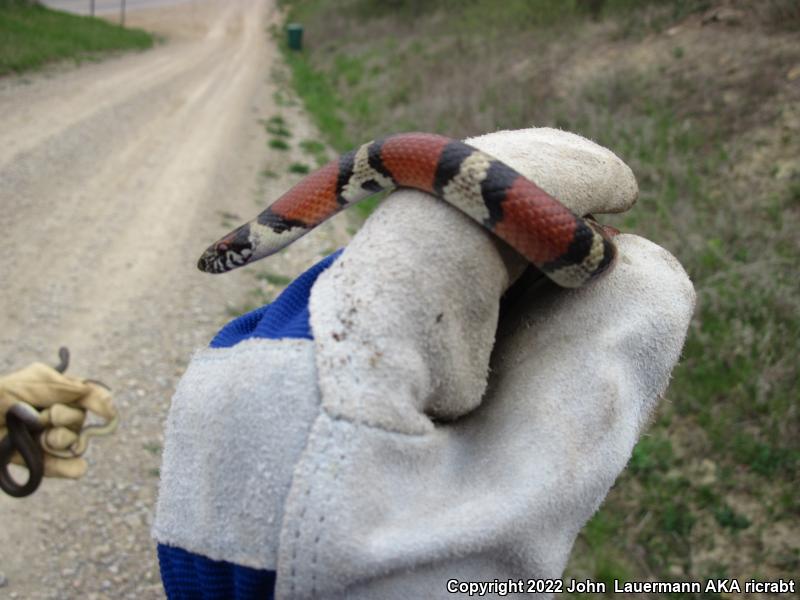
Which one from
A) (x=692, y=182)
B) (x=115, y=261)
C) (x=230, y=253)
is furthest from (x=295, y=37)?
(x=230, y=253)

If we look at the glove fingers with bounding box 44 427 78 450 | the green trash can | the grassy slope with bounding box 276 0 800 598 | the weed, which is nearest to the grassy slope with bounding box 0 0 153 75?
the green trash can

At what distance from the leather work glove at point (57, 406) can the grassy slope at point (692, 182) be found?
2718 mm

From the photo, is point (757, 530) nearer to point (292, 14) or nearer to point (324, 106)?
point (324, 106)

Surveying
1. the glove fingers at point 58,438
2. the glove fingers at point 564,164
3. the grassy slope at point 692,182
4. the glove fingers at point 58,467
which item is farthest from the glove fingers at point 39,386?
the grassy slope at point 692,182

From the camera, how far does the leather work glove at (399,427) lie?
4.44ft

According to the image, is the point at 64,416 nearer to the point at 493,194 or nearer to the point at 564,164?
the point at 493,194

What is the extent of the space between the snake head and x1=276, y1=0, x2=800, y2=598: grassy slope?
8.44ft

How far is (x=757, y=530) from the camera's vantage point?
148 inches

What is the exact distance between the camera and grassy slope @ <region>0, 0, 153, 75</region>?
48.4ft

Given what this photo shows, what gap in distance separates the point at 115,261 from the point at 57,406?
4.82 m

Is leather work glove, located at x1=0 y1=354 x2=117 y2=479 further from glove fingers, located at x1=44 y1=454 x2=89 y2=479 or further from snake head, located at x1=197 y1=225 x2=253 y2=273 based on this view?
snake head, located at x1=197 y1=225 x2=253 y2=273

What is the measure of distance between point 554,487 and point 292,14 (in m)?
35.3

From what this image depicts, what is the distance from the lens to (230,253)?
2914 mm

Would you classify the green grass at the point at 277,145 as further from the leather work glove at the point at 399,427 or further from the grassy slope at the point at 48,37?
the leather work glove at the point at 399,427
